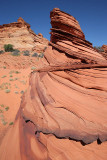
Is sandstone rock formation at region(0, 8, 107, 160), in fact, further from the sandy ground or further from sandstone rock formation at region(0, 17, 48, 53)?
sandstone rock formation at region(0, 17, 48, 53)

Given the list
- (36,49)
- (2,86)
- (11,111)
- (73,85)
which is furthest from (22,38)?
(73,85)

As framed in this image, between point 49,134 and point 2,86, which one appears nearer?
point 49,134

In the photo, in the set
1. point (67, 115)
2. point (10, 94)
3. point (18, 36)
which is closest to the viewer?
point (67, 115)

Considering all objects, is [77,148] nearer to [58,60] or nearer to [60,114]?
[60,114]

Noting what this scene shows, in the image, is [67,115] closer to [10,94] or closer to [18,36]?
[10,94]

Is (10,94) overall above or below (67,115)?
above

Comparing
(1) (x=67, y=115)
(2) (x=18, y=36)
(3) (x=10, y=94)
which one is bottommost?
(1) (x=67, y=115)

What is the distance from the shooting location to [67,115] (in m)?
2.12

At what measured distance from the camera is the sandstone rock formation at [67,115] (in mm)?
1718

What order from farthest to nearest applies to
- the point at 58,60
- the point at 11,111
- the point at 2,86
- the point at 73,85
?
1. the point at 2,86
2. the point at 11,111
3. the point at 58,60
4. the point at 73,85

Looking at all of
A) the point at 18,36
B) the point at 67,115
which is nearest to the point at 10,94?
the point at 67,115

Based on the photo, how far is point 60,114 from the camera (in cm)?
220

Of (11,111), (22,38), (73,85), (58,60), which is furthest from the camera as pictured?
(22,38)

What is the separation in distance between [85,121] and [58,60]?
91.2 inches
